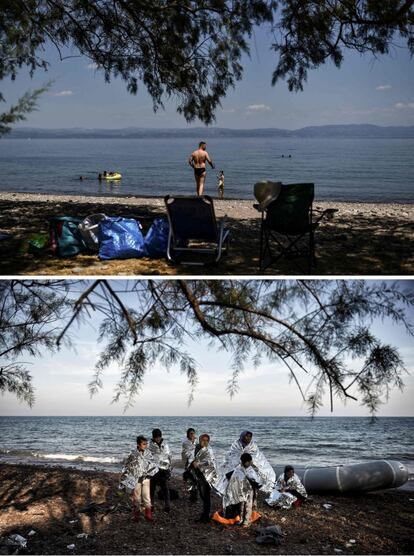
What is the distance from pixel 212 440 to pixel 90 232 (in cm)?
406

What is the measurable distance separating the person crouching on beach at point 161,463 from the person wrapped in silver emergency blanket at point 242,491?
37 cm

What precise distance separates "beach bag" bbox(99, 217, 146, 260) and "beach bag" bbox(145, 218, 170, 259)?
0.09 metres

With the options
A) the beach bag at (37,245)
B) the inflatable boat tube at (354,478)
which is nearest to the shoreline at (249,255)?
the beach bag at (37,245)

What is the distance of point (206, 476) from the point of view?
4.09m

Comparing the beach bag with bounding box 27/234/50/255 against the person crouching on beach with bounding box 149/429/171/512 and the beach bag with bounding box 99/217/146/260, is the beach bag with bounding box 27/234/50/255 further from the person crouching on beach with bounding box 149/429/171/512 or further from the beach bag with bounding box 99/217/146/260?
the person crouching on beach with bounding box 149/429/171/512

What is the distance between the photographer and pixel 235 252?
502 centimetres

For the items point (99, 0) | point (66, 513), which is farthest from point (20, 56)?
point (66, 513)

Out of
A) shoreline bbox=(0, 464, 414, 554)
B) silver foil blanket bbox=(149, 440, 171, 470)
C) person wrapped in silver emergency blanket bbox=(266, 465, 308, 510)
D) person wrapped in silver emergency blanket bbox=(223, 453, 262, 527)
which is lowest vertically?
person wrapped in silver emergency blanket bbox=(266, 465, 308, 510)

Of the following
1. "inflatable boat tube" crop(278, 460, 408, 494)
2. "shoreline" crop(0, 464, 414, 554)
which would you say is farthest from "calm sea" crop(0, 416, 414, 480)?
"shoreline" crop(0, 464, 414, 554)

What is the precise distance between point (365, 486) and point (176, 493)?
6.01ft

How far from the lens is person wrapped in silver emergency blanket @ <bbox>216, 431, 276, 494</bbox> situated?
404 centimetres

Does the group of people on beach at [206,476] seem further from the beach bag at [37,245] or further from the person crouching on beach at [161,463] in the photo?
the beach bag at [37,245]

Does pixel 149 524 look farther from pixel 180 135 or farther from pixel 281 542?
pixel 180 135

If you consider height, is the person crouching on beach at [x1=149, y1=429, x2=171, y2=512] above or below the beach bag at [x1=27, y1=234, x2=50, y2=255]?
below
